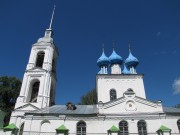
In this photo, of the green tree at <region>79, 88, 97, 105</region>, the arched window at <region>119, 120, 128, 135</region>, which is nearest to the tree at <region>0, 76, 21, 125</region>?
the green tree at <region>79, 88, 97, 105</region>

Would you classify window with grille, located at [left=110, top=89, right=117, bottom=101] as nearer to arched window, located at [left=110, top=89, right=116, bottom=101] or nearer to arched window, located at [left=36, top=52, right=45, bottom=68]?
arched window, located at [left=110, top=89, right=116, bottom=101]

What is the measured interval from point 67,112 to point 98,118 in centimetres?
309

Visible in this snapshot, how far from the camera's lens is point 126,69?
1010 inches

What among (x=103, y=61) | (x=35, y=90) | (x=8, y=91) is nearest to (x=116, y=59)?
(x=103, y=61)

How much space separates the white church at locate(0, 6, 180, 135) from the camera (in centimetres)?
1669

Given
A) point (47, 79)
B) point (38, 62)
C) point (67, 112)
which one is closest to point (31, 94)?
point (47, 79)

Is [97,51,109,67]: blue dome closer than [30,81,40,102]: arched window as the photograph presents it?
No

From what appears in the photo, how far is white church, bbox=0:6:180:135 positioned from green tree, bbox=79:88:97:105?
8811 mm

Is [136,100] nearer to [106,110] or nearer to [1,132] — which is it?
[106,110]

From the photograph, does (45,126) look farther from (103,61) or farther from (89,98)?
(89,98)

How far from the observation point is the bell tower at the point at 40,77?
2045 cm

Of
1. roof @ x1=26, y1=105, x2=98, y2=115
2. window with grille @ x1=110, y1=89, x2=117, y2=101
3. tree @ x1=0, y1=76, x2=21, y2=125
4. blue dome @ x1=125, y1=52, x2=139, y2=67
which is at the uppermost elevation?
blue dome @ x1=125, y1=52, x2=139, y2=67

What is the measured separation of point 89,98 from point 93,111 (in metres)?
12.9

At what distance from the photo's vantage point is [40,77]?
21.7m
